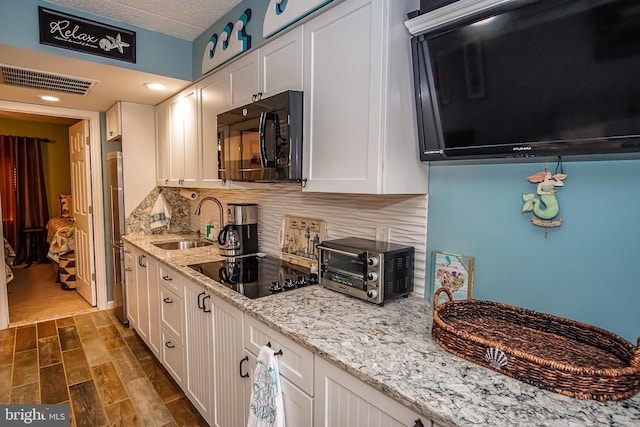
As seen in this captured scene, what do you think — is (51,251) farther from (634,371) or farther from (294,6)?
(634,371)

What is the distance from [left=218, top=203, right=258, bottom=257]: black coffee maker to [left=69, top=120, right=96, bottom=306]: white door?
7.24 ft

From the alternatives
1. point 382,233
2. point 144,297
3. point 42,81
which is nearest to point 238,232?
Result: point 144,297

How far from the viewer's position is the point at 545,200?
116 cm

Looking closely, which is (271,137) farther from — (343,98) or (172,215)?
(172,215)

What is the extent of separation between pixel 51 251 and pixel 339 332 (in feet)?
16.6

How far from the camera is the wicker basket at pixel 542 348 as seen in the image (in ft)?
2.71

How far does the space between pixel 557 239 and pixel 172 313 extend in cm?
217

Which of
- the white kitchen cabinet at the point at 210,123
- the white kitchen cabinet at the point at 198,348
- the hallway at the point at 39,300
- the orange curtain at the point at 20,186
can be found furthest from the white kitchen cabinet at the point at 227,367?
the orange curtain at the point at 20,186

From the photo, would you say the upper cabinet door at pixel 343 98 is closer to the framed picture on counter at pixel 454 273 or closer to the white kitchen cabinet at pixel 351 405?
the framed picture on counter at pixel 454 273

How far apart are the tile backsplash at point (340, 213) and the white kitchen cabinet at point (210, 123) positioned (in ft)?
1.06

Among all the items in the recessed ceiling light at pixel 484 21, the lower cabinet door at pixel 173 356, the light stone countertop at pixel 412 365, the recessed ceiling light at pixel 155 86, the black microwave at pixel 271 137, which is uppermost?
the recessed ceiling light at pixel 155 86

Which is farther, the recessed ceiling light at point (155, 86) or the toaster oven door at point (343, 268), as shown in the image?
the recessed ceiling light at point (155, 86)

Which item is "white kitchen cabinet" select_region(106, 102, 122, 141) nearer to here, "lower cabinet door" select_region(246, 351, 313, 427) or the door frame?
the door frame

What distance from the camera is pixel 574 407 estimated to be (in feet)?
2.65
